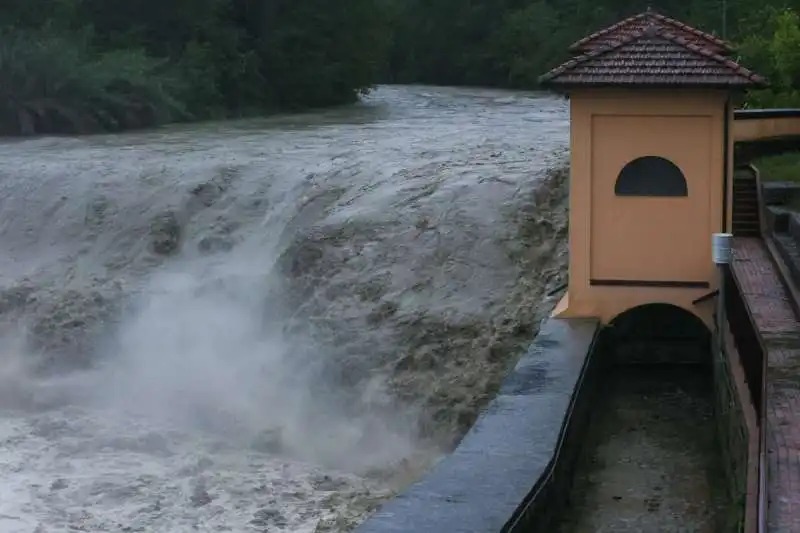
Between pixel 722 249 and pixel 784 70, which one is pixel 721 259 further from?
pixel 784 70

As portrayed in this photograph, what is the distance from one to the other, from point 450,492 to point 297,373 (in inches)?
256

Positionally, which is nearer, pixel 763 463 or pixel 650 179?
pixel 763 463

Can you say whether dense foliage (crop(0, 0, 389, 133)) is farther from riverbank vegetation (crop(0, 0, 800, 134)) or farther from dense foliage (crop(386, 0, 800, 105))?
dense foliage (crop(386, 0, 800, 105))

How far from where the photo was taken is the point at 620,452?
7.77 metres

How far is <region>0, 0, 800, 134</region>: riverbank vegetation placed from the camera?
27.1 meters

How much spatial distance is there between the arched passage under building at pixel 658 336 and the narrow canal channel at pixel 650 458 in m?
0.08

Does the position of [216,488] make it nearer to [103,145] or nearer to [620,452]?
[620,452]

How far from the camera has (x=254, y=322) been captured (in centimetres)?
1322

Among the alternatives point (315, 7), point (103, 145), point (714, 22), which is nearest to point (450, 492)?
point (103, 145)

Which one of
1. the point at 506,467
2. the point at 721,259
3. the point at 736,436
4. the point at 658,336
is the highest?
the point at 721,259

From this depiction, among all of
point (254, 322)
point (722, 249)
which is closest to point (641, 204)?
point (722, 249)

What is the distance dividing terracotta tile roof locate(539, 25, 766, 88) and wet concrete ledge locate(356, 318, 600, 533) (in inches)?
84.8

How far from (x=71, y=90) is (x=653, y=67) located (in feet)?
69.7

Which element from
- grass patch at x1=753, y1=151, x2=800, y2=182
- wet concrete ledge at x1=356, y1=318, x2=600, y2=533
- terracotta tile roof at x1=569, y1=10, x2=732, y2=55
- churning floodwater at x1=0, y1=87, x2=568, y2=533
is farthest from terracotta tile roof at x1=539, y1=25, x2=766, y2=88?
grass patch at x1=753, y1=151, x2=800, y2=182
